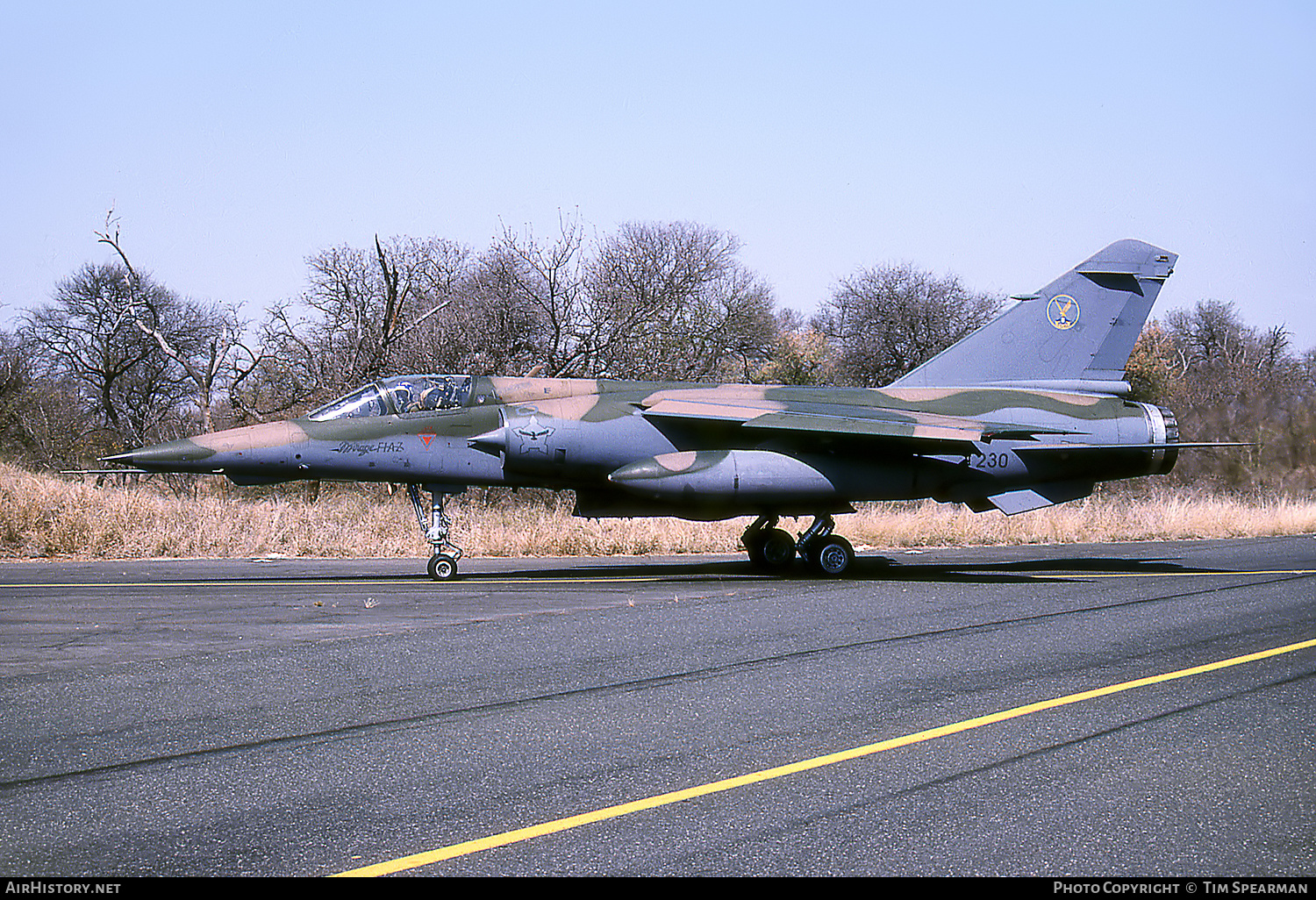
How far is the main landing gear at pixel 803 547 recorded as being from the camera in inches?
630

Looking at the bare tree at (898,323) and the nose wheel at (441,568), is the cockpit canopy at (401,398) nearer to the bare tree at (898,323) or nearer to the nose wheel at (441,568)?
the nose wheel at (441,568)

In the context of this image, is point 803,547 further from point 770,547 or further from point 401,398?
point 401,398

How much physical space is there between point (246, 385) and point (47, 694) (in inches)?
1084

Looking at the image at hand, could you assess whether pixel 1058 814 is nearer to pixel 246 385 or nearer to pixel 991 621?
pixel 991 621

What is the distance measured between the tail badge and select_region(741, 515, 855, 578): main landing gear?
5.45 m

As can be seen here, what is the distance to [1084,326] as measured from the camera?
60.6 ft

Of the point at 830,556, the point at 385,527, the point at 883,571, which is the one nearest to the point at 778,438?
the point at 830,556

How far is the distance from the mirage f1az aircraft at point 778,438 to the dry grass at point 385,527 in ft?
13.5

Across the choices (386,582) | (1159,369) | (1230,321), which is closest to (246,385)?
(386,582)

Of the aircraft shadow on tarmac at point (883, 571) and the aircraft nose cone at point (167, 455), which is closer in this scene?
the aircraft nose cone at point (167, 455)

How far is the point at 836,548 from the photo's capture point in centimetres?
1603

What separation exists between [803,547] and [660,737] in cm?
1019

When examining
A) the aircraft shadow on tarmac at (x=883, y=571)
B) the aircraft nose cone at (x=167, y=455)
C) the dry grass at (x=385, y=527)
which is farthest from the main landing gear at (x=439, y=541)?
the dry grass at (x=385, y=527)

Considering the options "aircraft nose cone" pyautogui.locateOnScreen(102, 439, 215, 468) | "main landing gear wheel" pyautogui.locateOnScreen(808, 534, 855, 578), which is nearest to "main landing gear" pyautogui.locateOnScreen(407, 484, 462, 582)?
"aircraft nose cone" pyautogui.locateOnScreen(102, 439, 215, 468)
